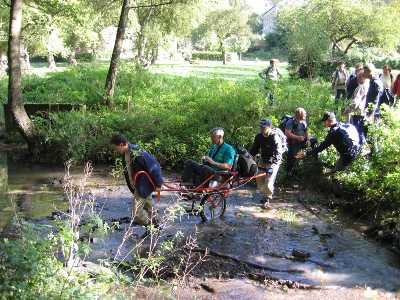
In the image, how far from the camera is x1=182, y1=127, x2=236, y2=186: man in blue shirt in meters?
9.24

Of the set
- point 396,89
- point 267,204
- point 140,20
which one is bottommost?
point 267,204

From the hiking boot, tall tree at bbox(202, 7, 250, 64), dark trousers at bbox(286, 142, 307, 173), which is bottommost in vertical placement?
the hiking boot

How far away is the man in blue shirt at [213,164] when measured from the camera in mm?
9242

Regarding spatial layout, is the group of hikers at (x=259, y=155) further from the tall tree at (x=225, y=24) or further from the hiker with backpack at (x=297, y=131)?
the tall tree at (x=225, y=24)

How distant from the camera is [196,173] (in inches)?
366

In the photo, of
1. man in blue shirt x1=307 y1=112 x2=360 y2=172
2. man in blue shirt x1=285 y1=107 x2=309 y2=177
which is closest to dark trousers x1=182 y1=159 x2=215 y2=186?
man in blue shirt x1=307 y1=112 x2=360 y2=172

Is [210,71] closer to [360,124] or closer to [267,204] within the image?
[360,124]

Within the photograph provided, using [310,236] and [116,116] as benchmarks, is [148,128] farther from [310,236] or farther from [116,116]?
[310,236]

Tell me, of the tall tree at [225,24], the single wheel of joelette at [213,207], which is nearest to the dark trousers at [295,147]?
the single wheel of joelette at [213,207]

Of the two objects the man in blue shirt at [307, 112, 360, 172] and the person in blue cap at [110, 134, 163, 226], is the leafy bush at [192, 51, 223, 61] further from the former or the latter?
the person in blue cap at [110, 134, 163, 226]

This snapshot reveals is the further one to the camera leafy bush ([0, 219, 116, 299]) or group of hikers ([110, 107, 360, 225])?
group of hikers ([110, 107, 360, 225])

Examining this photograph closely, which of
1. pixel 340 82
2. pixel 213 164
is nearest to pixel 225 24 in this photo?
pixel 340 82

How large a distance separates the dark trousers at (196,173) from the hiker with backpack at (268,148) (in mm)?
1700

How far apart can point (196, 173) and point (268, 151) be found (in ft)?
6.35
